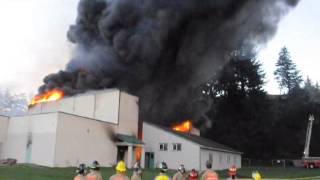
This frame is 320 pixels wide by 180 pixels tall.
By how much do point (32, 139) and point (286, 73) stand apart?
254 ft

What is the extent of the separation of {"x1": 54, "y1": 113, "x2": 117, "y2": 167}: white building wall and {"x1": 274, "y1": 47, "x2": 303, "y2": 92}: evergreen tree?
67955mm

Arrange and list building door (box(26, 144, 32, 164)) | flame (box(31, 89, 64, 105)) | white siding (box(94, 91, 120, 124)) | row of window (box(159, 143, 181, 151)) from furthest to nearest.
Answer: flame (box(31, 89, 64, 105)) → row of window (box(159, 143, 181, 151)) → white siding (box(94, 91, 120, 124)) → building door (box(26, 144, 32, 164))

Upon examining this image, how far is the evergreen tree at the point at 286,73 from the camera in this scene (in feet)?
329

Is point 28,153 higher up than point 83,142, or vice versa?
point 83,142

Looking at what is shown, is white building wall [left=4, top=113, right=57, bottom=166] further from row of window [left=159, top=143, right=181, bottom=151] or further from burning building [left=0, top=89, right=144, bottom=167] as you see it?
row of window [left=159, top=143, right=181, bottom=151]

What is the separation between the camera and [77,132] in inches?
1432

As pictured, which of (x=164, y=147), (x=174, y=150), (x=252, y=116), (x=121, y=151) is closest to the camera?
(x=121, y=151)

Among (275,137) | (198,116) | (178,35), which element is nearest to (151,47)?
(178,35)

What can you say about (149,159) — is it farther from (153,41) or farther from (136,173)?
(136,173)

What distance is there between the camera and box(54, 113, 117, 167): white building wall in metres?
34.9

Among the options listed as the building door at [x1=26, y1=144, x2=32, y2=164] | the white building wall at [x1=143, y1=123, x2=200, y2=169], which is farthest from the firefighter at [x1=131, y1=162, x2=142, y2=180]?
the white building wall at [x1=143, y1=123, x2=200, y2=169]

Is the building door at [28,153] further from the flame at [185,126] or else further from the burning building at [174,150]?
the flame at [185,126]

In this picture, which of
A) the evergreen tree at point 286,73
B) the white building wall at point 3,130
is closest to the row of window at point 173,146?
the white building wall at point 3,130

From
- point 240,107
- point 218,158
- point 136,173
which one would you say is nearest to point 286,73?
point 240,107
